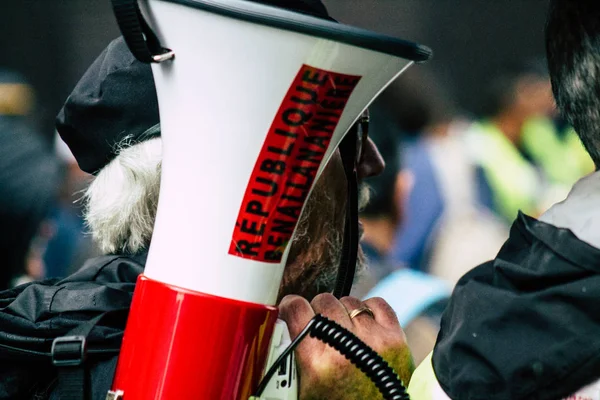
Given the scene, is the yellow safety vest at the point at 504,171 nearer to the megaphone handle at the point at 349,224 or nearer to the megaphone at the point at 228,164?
the megaphone handle at the point at 349,224

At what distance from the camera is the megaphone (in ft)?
4.05

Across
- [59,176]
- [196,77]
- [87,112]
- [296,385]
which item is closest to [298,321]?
[296,385]

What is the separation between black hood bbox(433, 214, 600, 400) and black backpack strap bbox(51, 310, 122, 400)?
65 centimetres

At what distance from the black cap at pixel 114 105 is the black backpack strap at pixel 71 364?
1.72 ft

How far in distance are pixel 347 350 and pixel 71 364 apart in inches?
19.7

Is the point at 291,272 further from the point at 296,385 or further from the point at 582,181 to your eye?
the point at 582,181

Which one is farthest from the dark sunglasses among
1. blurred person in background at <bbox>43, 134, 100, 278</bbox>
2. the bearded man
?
blurred person in background at <bbox>43, 134, 100, 278</bbox>

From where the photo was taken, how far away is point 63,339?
1.46 metres

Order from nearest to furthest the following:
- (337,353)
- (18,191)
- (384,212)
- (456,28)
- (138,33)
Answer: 1. (138,33)
2. (337,353)
3. (18,191)
4. (456,28)
5. (384,212)

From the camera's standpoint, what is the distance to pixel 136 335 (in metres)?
1.34

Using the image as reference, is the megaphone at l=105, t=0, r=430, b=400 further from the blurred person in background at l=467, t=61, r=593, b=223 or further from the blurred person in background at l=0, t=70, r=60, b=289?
the blurred person in background at l=467, t=61, r=593, b=223

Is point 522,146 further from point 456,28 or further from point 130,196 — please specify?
point 130,196

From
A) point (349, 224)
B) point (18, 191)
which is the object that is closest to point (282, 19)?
point (349, 224)

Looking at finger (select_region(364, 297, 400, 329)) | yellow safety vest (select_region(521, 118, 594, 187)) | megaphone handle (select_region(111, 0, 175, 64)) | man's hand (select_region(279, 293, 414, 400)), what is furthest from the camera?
yellow safety vest (select_region(521, 118, 594, 187))
